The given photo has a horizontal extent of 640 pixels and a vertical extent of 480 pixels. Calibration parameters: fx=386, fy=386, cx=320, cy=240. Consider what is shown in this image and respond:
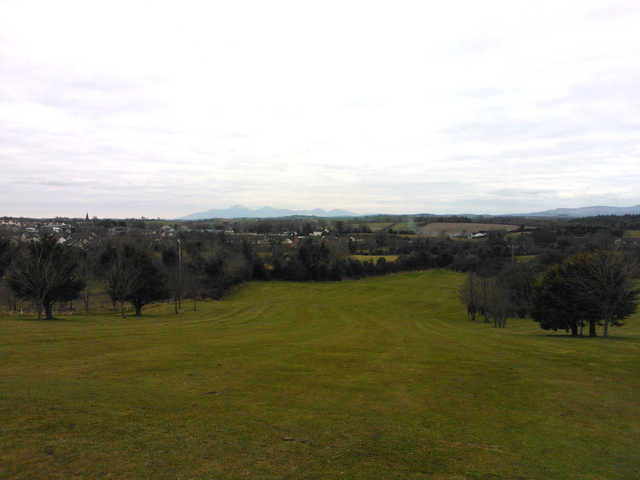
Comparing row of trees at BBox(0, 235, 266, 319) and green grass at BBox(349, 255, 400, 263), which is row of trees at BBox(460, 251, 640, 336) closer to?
row of trees at BBox(0, 235, 266, 319)

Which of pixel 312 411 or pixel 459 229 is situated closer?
pixel 312 411

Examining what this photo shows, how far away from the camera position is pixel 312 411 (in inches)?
428

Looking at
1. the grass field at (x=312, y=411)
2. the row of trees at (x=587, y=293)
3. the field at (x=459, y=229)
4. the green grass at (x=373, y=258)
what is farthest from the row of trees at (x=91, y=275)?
the field at (x=459, y=229)

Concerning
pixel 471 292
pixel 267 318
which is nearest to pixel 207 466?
pixel 267 318

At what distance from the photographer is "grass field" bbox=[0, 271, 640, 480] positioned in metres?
7.50

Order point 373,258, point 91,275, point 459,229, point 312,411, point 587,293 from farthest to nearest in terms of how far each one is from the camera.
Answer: point 459,229
point 373,258
point 91,275
point 587,293
point 312,411

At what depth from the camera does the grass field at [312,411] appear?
295 inches

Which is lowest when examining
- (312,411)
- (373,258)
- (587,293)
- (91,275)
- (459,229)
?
(373,258)

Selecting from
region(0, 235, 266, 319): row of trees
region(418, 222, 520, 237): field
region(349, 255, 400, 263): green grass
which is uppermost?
region(418, 222, 520, 237): field

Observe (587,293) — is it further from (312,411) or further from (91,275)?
(91,275)

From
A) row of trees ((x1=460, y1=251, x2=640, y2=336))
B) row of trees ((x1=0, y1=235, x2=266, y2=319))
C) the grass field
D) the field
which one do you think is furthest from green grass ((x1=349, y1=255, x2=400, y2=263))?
the grass field

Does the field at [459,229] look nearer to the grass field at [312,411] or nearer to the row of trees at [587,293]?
the row of trees at [587,293]

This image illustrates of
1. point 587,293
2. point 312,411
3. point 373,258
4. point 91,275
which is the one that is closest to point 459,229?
point 373,258

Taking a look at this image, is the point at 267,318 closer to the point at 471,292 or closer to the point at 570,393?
the point at 471,292
